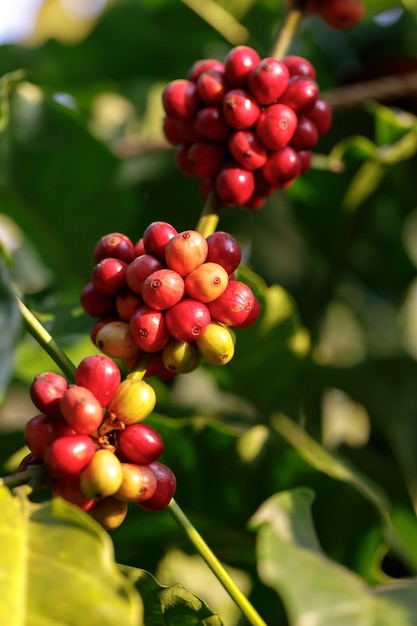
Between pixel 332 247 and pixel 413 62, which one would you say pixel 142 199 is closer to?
pixel 332 247

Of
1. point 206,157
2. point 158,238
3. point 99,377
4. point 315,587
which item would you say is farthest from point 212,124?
point 315,587

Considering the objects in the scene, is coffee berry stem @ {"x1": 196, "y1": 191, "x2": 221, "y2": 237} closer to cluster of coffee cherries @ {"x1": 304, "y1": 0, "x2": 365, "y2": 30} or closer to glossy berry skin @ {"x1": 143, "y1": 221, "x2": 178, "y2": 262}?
glossy berry skin @ {"x1": 143, "y1": 221, "x2": 178, "y2": 262}

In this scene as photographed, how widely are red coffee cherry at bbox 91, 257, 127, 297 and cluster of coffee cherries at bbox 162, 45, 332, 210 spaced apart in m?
0.12

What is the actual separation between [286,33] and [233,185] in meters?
0.21

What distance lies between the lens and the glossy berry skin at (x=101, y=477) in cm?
48

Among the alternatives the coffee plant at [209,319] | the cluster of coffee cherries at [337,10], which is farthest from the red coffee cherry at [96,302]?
the cluster of coffee cherries at [337,10]

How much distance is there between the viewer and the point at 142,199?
48.4 inches

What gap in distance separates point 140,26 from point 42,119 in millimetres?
427

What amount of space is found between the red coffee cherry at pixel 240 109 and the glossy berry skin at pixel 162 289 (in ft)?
0.53

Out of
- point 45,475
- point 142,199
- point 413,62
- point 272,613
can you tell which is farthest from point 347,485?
point 413,62

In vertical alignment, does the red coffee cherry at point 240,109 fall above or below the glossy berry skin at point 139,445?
above

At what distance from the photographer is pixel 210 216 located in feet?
2.01

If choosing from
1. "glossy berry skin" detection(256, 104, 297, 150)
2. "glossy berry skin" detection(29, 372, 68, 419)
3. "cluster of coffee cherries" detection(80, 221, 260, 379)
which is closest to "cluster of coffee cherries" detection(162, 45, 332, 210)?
"glossy berry skin" detection(256, 104, 297, 150)

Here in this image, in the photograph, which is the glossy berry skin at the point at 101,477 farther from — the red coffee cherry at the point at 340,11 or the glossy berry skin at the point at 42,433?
the red coffee cherry at the point at 340,11
